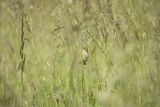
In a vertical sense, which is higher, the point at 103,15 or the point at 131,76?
the point at 103,15

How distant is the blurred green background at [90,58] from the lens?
1913 millimetres

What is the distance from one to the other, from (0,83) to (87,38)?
53 centimetres

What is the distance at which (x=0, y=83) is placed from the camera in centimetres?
204

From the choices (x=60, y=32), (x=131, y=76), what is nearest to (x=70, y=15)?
(x=60, y=32)

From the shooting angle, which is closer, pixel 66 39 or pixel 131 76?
pixel 131 76

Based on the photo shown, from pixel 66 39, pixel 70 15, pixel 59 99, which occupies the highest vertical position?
pixel 70 15

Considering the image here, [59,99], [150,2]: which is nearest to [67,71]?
[59,99]

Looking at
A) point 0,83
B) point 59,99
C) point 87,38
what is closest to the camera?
point 59,99

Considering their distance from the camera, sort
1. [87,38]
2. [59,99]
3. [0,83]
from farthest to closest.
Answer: [87,38]
[0,83]
[59,99]

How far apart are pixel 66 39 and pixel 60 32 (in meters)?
0.08

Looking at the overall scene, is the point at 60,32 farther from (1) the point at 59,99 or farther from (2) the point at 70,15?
(1) the point at 59,99

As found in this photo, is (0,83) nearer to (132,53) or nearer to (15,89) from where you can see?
(15,89)

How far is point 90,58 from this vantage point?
2131mm

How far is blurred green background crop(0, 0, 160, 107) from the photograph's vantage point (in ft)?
6.28
